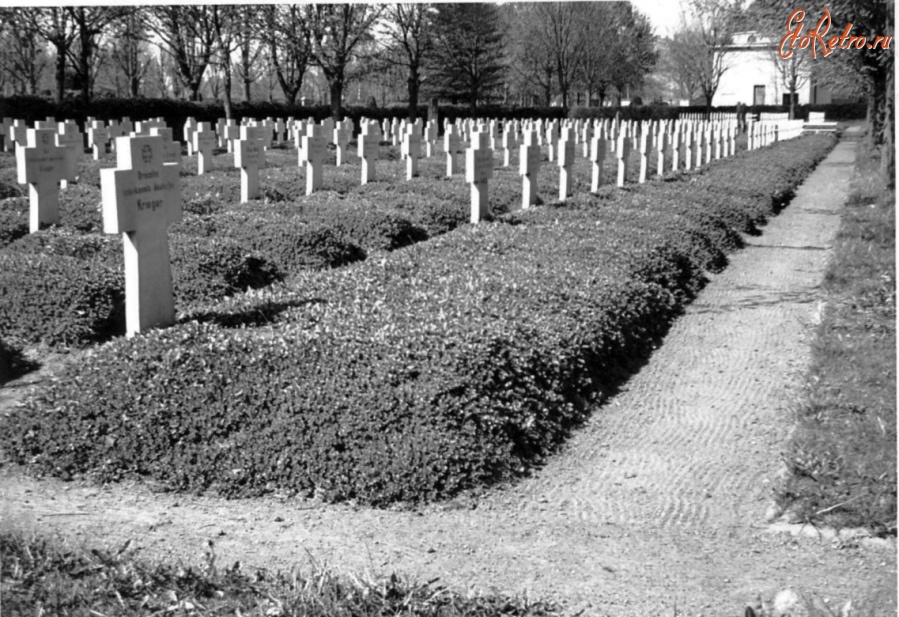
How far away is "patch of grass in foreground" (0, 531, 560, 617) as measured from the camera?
11.7ft

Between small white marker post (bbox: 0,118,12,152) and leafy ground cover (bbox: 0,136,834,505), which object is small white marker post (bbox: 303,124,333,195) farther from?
small white marker post (bbox: 0,118,12,152)

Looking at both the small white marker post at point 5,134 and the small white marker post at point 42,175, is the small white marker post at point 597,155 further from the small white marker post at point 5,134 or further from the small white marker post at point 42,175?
the small white marker post at point 5,134

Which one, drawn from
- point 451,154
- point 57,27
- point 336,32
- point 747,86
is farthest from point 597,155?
point 747,86

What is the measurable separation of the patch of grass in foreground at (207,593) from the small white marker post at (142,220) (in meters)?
3.18

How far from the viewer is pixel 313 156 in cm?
1541

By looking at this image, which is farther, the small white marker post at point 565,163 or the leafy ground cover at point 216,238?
the small white marker post at point 565,163

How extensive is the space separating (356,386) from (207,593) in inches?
76.2

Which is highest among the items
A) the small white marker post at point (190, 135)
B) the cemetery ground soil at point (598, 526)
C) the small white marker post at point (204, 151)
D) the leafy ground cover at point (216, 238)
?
the small white marker post at point (190, 135)

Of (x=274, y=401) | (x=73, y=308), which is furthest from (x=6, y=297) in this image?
(x=274, y=401)

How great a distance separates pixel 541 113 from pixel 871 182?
36.3 meters

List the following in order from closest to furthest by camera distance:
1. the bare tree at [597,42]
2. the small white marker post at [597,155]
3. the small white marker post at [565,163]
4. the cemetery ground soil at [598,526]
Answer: the cemetery ground soil at [598,526], the small white marker post at [565,163], the small white marker post at [597,155], the bare tree at [597,42]

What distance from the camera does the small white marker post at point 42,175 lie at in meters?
10.7

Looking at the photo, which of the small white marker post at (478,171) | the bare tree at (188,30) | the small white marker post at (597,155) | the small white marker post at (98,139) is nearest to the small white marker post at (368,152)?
the small white marker post at (597,155)

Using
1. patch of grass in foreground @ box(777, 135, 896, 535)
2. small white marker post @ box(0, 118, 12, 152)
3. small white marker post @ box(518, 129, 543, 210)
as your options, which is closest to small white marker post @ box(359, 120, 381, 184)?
small white marker post @ box(518, 129, 543, 210)
